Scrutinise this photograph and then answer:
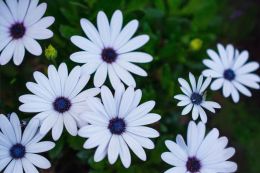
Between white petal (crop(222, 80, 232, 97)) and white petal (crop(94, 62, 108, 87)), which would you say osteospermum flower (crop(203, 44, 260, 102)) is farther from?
white petal (crop(94, 62, 108, 87))

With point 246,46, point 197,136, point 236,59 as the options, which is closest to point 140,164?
point 197,136

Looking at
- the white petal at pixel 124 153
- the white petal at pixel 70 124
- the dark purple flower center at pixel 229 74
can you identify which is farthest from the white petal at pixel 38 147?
the dark purple flower center at pixel 229 74

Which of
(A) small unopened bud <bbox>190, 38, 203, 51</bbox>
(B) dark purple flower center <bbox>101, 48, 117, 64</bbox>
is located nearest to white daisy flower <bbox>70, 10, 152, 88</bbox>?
(B) dark purple flower center <bbox>101, 48, 117, 64</bbox>

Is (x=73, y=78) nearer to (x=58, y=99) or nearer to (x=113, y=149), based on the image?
(x=58, y=99)

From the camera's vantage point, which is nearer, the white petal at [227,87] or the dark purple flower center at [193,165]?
the dark purple flower center at [193,165]

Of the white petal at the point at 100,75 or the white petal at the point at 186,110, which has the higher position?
the white petal at the point at 100,75

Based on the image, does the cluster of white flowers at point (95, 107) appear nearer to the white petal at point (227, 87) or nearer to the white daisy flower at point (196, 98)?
the white daisy flower at point (196, 98)

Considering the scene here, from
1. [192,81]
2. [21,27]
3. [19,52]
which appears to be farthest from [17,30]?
[192,81]
